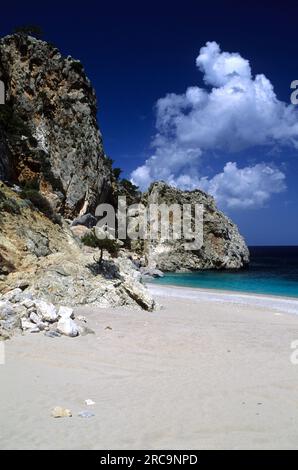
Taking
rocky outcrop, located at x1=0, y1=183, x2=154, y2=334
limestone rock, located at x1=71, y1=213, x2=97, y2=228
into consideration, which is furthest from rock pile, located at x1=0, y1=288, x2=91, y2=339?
limestone rock, located at x1=71, y1=213, x2=97, y2=228

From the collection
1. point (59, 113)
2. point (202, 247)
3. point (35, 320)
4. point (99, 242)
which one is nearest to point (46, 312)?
point (35, 320)

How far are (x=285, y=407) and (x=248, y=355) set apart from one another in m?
4.59

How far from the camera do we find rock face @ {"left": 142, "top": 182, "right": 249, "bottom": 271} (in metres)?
70.0

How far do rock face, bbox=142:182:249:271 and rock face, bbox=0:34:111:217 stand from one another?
1597cm

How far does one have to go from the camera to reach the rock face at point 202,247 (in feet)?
230

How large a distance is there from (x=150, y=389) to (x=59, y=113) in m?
52.2

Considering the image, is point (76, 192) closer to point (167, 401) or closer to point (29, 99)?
point (29, 99)

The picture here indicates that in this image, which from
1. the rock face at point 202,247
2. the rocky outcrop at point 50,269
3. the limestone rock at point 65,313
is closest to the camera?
the limestone rock at point 65,313

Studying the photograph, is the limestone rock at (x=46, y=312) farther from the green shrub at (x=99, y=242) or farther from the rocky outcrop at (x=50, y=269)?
the green shrub at (x=99, y=242)

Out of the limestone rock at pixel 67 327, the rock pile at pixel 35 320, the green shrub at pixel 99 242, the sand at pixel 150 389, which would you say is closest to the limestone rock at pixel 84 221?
the green shrub at pixel 99 242

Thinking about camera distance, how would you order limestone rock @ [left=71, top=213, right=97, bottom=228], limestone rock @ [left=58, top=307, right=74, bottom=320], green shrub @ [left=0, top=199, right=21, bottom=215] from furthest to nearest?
limestone rock @ [left=71, top=213, right=97, bottom=228], green shrub @ [left=0, top=199, right=21, bottom=215], limestone rock @ [left=58, top=307, right=74, bottom=320]

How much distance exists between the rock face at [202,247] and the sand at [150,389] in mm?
54034

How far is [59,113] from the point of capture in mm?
55156

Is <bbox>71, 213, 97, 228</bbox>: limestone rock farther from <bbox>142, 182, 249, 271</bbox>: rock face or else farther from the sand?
the sand
